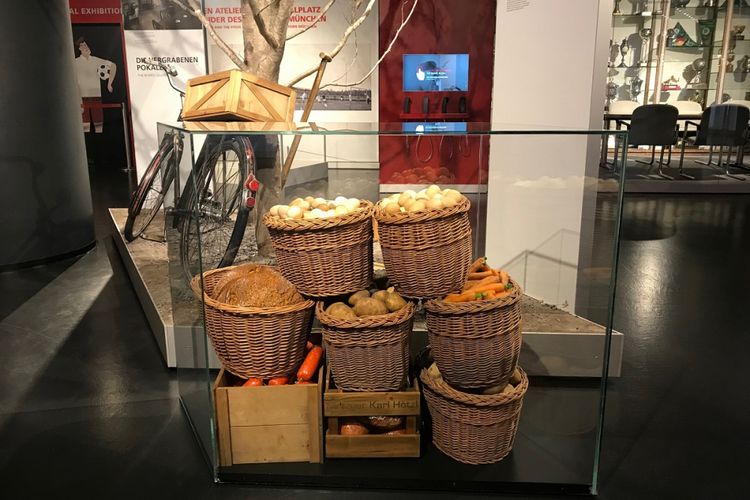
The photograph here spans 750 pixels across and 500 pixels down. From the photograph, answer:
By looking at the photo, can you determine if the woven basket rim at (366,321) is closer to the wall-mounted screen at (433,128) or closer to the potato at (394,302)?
the potato at (394,302)

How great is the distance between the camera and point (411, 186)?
2.78 metres

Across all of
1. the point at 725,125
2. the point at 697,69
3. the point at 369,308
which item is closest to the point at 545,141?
the point at 369,308

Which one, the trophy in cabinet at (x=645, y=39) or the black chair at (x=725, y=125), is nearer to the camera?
the black chair at (x=725, y=125)

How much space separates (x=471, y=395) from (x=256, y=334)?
79 centimetres

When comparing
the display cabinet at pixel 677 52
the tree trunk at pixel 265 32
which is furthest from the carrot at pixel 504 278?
the display cabinet at pixel 677 52

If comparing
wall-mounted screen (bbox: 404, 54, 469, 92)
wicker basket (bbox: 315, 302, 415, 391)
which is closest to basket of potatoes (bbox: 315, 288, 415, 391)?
wicker basket (bbox: 315, 302, 415, 391)

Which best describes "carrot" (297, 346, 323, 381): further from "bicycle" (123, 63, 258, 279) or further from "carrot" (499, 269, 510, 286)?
"carrot" (499, 269, 510, 286)


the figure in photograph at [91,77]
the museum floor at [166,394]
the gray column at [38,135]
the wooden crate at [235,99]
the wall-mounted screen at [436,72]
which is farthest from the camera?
the figure in photograph at [91,77]

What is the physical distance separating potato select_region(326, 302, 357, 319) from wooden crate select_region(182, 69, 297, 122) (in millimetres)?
1189

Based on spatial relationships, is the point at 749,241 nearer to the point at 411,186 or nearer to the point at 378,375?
the point at 411,186

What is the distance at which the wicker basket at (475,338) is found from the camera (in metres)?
2.26

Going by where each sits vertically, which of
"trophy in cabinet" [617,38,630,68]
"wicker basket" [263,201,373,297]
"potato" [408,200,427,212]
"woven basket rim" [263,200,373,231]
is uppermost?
"trophy in cabinet" [617,38,630,68]

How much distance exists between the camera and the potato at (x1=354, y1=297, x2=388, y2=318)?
2277 mm

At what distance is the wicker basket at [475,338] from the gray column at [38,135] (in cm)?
419
